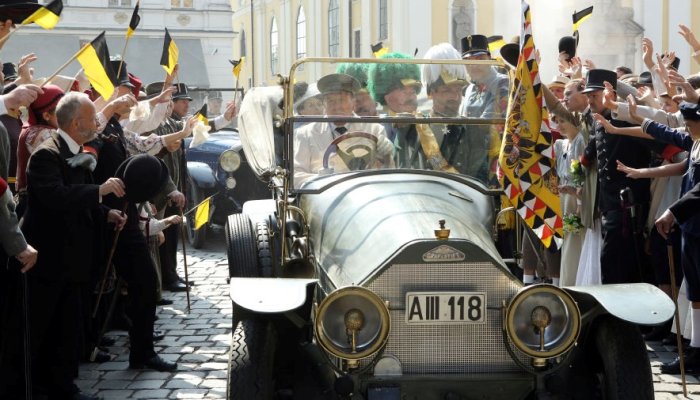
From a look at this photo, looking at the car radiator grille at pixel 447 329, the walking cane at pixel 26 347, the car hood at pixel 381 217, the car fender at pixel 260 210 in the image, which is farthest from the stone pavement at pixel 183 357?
the car radiator grille at pixel 447 329

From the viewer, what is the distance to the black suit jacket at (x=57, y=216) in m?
5.73

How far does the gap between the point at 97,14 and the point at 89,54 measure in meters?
38.7

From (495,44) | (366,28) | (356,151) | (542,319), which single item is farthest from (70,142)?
(366,28)

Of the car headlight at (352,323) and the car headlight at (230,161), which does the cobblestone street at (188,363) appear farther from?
the car headlight at (230,161)

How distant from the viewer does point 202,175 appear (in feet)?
43.3

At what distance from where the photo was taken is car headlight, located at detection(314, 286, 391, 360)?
427 cm

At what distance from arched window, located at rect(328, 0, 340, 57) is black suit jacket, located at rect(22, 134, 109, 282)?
1604 inches

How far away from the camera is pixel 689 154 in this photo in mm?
6730

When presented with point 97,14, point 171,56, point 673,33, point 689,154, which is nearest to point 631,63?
point 673,33

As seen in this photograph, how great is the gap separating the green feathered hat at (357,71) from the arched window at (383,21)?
34.0 meters

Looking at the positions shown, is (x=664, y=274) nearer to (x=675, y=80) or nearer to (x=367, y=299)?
(x=675, y=80)

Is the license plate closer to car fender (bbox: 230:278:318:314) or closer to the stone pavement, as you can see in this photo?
car fender (bbox: 230:278:318:314)

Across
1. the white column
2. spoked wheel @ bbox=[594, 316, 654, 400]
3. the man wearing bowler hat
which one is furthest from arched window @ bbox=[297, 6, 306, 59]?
spoked wheel @ bbox=[594, 316, 654, 400]

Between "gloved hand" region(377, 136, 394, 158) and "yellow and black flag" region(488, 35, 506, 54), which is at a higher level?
"yellow and black flag" region(488, 35, 506, 54)
